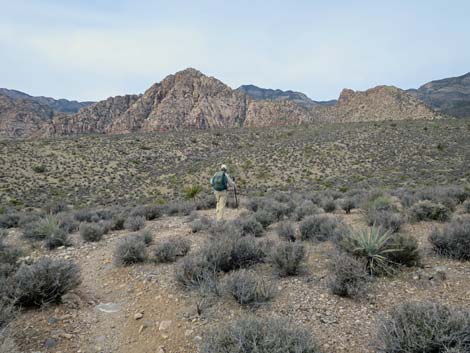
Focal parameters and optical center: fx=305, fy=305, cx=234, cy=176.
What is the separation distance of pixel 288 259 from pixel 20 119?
4573 inches

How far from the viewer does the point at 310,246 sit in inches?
267

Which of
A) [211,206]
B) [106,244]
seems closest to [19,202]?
[211,206]

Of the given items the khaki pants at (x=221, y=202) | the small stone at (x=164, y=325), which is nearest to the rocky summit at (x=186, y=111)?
the khaki pants at (x=221, y=202)

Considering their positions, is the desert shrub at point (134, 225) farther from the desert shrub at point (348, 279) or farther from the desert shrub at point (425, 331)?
the desert shrub at point (425, 331)

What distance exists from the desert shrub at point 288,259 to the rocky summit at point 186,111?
8127cm

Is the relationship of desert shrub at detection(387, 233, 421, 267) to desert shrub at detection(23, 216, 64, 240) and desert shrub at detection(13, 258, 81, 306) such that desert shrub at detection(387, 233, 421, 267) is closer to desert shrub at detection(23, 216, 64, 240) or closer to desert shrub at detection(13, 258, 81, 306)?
desert shrub at detection(13, 258, 81, 306)

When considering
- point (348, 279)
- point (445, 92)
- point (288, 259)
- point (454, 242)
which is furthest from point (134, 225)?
point (445, 92)

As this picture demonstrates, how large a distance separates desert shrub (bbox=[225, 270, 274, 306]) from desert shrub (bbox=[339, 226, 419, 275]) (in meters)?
1.92

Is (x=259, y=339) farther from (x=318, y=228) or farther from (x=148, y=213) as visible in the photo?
(x=148, y=213)

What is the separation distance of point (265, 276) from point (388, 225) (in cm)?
397

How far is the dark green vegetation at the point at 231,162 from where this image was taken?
26812 mm

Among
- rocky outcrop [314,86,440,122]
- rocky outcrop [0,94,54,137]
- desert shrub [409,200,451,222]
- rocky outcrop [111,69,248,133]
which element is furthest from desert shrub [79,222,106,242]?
rocky outcrop [0,94,54,137]

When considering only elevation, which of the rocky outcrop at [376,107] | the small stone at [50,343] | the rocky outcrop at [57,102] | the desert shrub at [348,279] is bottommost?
the small stone at [50,343]

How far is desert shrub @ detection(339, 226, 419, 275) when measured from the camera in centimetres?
516
